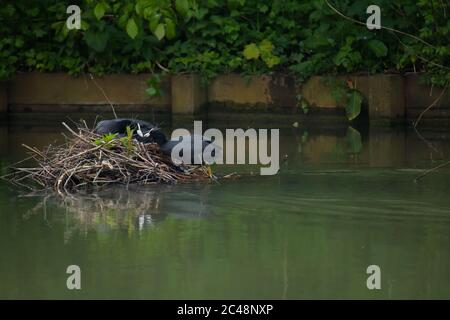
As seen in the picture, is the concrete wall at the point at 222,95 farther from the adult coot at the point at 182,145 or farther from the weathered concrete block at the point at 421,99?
the adult coot at the point at 182,145

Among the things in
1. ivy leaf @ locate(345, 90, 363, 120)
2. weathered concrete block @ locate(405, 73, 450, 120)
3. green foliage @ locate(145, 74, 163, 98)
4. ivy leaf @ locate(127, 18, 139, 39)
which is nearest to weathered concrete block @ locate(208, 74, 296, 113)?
green foliage @ locate(145, 74, 163, 98)

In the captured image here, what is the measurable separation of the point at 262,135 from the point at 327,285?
614 cm

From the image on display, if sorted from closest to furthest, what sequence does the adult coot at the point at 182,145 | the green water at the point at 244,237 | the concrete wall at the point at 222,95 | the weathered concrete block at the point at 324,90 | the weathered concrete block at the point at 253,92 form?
the green water at the point at 244,237 < the adult coot at the point at 182,145 < the concrete wall at the point at 222,95 < the weathered concrete block at the point at 324,90 < the weathered concrete block at the point at 253,92

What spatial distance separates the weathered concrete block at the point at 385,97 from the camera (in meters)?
12.2

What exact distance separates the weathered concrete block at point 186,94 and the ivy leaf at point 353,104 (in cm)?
176

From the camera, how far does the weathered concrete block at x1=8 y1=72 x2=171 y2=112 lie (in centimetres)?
1311

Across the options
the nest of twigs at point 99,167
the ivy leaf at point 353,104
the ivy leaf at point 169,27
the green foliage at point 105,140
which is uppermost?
the ivy leaf at point 169,27

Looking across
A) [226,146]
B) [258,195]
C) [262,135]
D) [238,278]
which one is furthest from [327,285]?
[262,135]

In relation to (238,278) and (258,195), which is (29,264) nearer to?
(238,278)

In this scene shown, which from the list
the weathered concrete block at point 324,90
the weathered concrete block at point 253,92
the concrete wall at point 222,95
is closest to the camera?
the concrete wall at point 222,95

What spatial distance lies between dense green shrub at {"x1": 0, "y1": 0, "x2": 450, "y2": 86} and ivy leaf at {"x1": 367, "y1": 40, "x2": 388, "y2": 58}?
0.01 metres

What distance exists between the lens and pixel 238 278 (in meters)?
5.55

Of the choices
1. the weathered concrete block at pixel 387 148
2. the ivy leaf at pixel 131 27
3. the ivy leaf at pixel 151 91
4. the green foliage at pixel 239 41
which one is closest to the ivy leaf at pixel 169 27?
the ivy leaf at pixel 131 27

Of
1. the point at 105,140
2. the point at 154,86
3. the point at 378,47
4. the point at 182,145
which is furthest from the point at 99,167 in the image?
the point at 378,47
